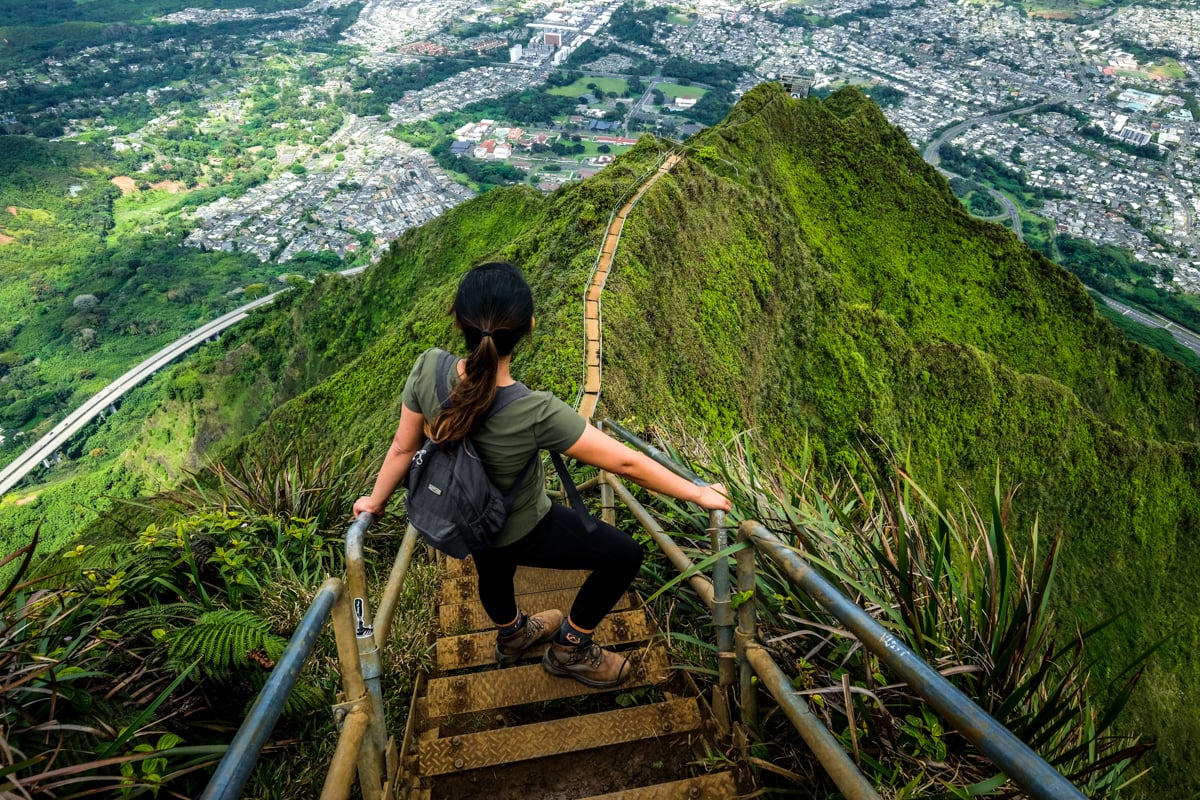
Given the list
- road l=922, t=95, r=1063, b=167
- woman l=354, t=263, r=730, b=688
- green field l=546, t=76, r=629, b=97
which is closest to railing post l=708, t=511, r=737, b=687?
woman l=354, t=263, r=730, b=688

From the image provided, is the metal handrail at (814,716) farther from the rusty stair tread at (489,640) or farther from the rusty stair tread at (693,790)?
the rusty stair tread at (489,640)

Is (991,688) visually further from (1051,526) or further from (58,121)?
(58,121)

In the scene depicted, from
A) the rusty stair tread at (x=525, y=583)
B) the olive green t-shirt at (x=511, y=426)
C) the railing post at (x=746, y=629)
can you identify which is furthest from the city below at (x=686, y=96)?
the railing post at (x=746, y=629)

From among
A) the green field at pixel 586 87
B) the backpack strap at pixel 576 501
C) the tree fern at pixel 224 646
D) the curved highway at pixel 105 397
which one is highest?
the backpack strap at pixel 576 501

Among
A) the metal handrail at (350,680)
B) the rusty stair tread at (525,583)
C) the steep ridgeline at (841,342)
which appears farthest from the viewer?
the steep ridgeline at (841,342)

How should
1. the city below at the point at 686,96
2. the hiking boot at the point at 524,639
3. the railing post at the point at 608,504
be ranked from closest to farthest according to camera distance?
the hiking boot at the point at 524,639 → the railing post at the point at 608,504 → the city below at the point at 686,96

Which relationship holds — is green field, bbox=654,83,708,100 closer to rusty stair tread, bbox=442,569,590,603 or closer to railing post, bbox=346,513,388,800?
rusty stair tread, bbox=442,569,590,603

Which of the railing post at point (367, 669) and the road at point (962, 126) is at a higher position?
the railing post at point (367, 669)
